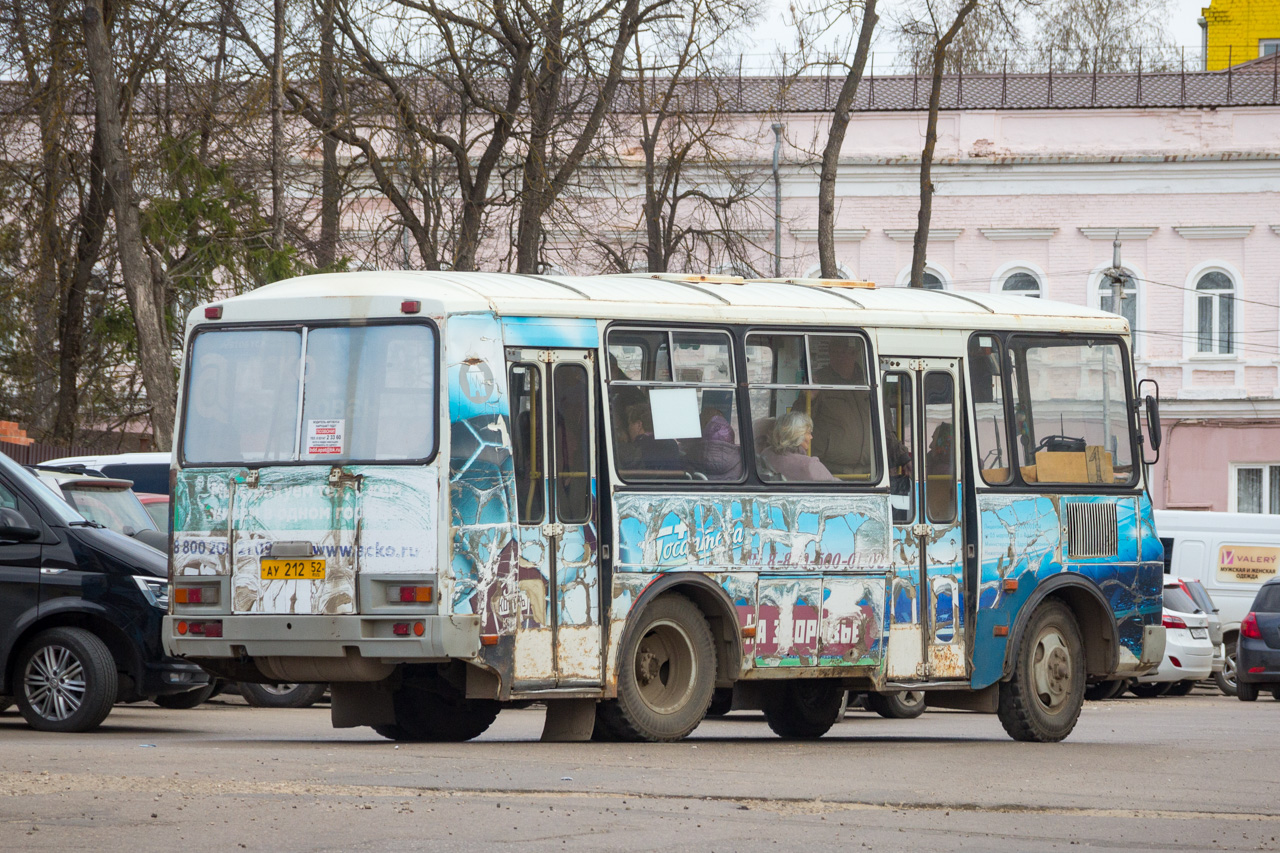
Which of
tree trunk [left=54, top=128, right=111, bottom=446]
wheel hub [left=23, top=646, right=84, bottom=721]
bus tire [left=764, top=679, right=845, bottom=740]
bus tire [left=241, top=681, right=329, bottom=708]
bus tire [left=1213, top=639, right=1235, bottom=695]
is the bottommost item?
bus tire [left=1213, top=639, right=1235, bottom=695]

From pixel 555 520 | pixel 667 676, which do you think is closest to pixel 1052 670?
pixel 667 676

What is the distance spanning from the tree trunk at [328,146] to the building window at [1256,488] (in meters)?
21.3

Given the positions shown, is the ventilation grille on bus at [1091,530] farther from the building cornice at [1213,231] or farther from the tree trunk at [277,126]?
the building cornice at [1213,231]

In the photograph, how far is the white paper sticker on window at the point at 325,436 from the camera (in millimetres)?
12086

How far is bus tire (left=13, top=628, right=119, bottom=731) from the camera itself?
13.6 metres

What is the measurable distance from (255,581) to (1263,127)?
110ft

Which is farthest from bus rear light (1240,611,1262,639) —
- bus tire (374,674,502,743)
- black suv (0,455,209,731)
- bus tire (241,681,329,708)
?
black suv (0,455,209,731)

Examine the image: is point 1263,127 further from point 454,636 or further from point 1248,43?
point 454,636

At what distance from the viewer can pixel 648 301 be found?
1300 centimetres

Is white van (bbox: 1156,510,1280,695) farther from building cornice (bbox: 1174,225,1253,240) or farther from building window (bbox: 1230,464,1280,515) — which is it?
building cornice (bbox: 1174,225,1253,240)

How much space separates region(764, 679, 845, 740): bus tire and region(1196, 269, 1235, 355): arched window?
2851 cm

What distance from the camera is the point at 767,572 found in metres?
13.2

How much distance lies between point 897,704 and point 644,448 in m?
5.77

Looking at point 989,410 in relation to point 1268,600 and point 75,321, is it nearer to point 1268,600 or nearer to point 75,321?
point 1268,600
